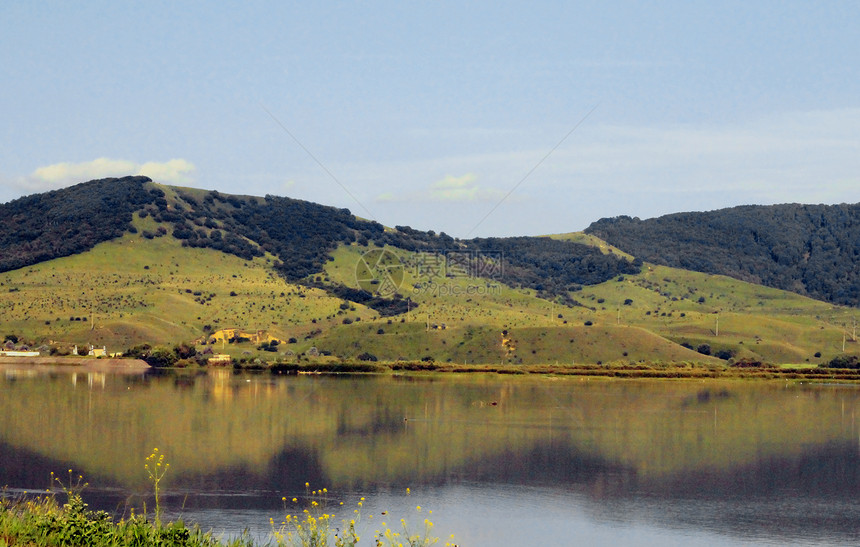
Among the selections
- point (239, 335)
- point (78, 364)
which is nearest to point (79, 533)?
point (78, 364)

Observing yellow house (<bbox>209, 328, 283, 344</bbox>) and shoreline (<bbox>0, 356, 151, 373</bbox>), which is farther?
yellow house (<bbox>209, 328, 283, 344</bbox>)

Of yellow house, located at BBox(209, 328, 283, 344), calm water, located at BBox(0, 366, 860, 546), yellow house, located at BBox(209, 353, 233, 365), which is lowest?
calm water, located at BBox(0, 366, 860, 546)

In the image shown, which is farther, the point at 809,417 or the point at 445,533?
the point at 809,417

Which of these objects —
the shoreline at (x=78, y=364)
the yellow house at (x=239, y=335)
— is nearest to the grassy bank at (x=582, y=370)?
the shoreline at (x=78, y=364)

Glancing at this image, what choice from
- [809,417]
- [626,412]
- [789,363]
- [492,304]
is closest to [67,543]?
[626,412]

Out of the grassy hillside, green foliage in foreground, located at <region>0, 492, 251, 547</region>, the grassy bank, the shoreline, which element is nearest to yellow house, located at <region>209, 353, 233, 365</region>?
the grassy hillside

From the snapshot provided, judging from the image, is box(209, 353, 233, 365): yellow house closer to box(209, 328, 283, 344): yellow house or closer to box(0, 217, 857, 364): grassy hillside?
box(0, 217, 857, 364): grassy hillside

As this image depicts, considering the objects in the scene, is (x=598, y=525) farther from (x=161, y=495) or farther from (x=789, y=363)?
(x=789, y=363)

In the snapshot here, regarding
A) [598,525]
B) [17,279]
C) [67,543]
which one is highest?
[17,279]

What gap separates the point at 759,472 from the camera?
179ft

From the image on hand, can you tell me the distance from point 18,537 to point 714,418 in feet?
212

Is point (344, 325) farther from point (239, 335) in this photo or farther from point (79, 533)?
point (79, 533)

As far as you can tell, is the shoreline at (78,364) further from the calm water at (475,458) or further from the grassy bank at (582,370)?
the calm water at (475,458)

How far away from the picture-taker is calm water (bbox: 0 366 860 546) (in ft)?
134
